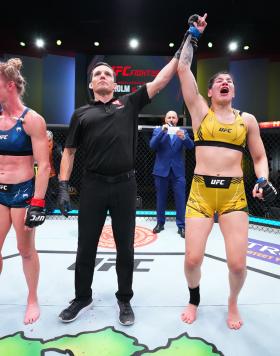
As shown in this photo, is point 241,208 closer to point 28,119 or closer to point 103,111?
point 103,111

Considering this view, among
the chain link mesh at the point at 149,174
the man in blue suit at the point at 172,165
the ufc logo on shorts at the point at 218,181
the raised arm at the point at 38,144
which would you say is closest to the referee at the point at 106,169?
the raised arm at the point at 38,144

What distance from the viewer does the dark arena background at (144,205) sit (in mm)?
1887

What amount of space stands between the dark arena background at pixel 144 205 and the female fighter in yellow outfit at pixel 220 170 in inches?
12.7

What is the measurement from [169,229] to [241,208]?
2733 mm

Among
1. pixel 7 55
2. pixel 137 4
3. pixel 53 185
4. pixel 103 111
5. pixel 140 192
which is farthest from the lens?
pixel 7 55

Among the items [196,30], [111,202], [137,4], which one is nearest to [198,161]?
[111,202]

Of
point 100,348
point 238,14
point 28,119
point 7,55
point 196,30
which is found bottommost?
point 100,348

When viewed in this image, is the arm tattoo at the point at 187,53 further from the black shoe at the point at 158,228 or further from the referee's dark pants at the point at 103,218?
the black shoe at the point at 158,228

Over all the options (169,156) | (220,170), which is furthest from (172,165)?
(220,170)

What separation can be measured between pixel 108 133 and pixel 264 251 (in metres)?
2.60

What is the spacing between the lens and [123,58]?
8836mm

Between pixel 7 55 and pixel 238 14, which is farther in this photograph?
pixel 7 55

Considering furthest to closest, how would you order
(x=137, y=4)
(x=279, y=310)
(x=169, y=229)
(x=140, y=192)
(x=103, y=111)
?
(x=137, y=4)
(x=140, y=192)
(x=169, y=229)
(x=279, y=310)
(x=103, y=111)

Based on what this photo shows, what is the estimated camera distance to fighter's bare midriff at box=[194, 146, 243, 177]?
1.97m
